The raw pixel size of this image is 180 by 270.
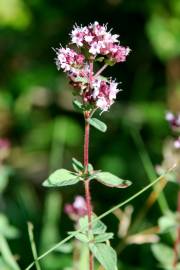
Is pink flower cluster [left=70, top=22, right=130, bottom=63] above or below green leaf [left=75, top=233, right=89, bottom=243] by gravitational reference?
above

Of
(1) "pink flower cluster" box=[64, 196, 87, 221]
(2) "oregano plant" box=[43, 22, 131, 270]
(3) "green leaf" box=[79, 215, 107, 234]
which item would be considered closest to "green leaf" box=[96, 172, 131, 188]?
(2) "oregano plant" box=[43, 22, 131, 270]

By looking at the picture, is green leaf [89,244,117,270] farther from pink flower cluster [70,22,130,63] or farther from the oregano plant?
pink flower cluster [70,22,130,63]

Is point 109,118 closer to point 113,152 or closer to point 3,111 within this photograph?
point 113,152

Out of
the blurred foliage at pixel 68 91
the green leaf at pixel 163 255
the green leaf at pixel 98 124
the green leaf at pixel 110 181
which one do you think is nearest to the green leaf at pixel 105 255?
the green leaf at pixel 110 181

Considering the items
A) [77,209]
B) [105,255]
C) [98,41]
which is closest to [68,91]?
[77,209]

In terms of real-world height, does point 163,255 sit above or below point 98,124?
below

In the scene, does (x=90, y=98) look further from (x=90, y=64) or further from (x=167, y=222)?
(x=167, y=222)

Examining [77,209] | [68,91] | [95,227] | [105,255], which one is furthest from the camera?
[68,91]
